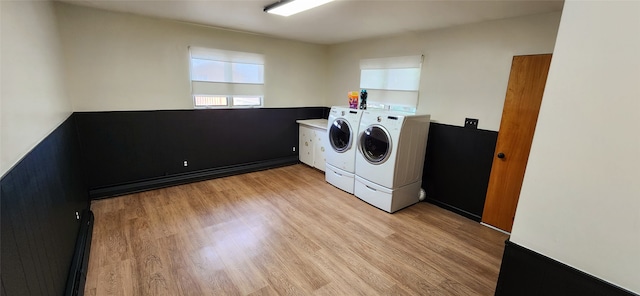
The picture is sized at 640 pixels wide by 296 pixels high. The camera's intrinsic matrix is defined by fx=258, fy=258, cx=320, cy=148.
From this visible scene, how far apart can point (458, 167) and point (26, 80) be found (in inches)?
158

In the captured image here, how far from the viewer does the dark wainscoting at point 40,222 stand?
106 centimetres

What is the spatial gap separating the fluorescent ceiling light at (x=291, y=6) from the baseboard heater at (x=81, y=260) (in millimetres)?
2803

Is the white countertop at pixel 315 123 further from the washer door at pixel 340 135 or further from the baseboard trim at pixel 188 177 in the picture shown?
the baseboard trim at pixel 188 177

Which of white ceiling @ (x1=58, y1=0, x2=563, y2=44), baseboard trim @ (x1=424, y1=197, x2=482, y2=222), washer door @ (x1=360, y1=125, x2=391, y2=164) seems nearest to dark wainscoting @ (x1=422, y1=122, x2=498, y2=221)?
baseboard trim @ (x1=424, y1=197, x2=482, y2=222)

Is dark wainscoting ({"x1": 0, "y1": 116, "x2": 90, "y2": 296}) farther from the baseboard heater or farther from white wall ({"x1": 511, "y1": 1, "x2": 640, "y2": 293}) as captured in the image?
white wall ({"x1": 511, "y1": 1, "x2": 640, "y2": 293})

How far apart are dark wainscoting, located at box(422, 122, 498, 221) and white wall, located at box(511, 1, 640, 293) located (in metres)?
2.10

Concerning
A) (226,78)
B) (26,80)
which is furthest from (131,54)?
(26,80)

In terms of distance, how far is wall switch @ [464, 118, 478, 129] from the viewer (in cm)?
311

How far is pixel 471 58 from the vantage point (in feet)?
10.1

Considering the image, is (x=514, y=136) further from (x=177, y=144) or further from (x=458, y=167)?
(x=177, y=144)

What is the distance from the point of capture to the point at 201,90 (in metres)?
3.96

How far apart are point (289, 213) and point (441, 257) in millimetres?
1718

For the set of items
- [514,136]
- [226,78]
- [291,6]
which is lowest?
[514,136]

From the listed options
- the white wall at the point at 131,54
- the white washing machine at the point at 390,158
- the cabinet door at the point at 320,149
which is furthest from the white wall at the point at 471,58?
the white wall at the point at 131,54
